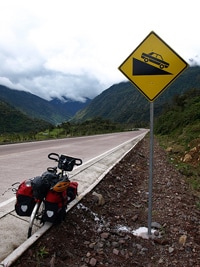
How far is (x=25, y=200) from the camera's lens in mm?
3857

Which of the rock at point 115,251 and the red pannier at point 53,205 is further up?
the red pannier at point 53,205

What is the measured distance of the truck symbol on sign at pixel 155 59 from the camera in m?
4.00

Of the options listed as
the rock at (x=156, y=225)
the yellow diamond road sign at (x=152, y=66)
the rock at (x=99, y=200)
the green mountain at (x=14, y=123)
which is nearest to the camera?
the yellow diamond road sign at (x=152, y=66)

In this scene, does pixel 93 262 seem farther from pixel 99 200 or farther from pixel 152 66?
pixel 152 66

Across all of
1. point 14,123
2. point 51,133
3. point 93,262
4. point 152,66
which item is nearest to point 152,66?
point 152,66

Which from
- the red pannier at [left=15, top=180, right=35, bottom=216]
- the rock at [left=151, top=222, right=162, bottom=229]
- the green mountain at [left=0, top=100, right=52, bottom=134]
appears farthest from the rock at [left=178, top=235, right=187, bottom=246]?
the green mountain at [left=0, top=100, right=52, bottom=134]

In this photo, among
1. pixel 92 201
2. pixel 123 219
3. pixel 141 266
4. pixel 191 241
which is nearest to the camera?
pixel 141 266

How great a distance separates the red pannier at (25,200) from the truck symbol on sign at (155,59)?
242cm

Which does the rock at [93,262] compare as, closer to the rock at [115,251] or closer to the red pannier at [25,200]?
the rock at [115,251]

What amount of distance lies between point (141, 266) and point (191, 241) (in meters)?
1.05

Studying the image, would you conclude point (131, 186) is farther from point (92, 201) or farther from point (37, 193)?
point (37, 193)

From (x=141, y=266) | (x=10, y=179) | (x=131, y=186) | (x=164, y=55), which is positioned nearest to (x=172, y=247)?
(x=141, y=266)

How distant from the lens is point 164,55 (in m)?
4.00

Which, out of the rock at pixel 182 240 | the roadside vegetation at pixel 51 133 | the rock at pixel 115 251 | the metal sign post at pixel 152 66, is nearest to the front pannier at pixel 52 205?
the rock at pixel 115 251
